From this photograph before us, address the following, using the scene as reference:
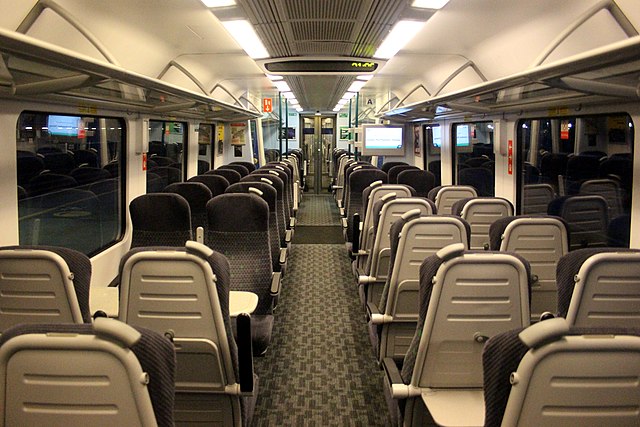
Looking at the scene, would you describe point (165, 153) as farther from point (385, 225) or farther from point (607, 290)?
point (607, 290)

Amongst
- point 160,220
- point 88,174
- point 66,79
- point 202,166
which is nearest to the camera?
point 66,79

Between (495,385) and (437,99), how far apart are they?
4994 millimetres

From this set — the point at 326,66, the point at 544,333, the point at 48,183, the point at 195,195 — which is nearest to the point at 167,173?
the point at 195,195

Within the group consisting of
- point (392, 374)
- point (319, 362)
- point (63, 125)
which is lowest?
point (319, 362)

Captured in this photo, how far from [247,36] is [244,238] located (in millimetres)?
1875

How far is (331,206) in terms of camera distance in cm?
1567

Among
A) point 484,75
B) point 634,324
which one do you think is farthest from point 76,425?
point 484,75

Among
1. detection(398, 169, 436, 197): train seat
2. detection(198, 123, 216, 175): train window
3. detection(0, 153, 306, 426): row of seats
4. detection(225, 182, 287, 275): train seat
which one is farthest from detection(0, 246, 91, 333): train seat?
detection(198, 123, 216, 175): train window

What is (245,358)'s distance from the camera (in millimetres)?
2795

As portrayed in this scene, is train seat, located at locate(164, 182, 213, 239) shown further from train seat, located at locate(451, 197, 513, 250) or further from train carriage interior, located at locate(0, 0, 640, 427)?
train seat, located at locate(451, 197, 513, 250)

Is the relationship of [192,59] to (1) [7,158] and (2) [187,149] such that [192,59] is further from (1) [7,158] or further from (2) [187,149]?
(1) [7,158]

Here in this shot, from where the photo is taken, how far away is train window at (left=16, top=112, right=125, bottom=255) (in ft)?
14.3

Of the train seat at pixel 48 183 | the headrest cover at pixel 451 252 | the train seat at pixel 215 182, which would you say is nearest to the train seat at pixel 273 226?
the train seat at pixel 215 182

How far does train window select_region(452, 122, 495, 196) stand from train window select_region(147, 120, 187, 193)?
487 cm
